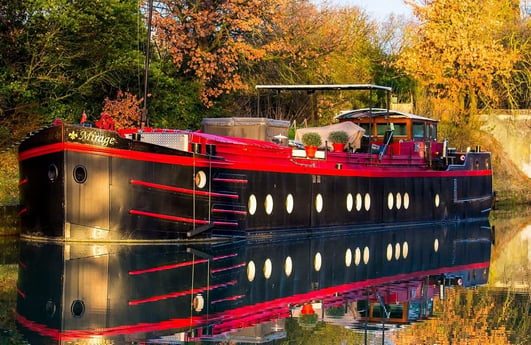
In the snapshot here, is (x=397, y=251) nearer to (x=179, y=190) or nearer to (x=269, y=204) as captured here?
(x=269, y=204)

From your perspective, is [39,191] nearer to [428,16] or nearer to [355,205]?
[355,205]

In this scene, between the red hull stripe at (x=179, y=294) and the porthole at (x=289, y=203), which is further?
the porthole at (x=289, y=203)

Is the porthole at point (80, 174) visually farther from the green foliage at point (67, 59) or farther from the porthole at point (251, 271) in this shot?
the green foliage at point (67, 59)

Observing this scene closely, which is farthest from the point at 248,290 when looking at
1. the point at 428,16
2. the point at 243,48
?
the point at 428,16

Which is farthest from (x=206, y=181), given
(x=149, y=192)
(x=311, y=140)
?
(x=311, y=140)

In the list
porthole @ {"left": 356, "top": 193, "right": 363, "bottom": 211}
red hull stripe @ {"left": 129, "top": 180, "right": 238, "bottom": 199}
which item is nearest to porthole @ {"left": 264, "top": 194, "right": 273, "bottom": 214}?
red hull stripe @ {"left": 129, "top": 180, "right": 238, "bottom": 199}

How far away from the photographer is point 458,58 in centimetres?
4334

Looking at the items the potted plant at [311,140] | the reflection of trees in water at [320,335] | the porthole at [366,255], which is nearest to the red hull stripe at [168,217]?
the porthole at [366,255]

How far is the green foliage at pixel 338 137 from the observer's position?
27.7m

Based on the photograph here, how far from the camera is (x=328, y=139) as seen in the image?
27.9 m

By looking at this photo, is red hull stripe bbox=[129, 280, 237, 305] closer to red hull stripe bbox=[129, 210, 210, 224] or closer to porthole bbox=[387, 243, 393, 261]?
red hull stripe bbox=[129, 210, 210, 224]

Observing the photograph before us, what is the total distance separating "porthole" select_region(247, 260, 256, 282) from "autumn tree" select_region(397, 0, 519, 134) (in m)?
25.3

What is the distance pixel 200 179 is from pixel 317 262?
324 centimetres

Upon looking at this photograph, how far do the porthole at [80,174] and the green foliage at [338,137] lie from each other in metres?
8.75
